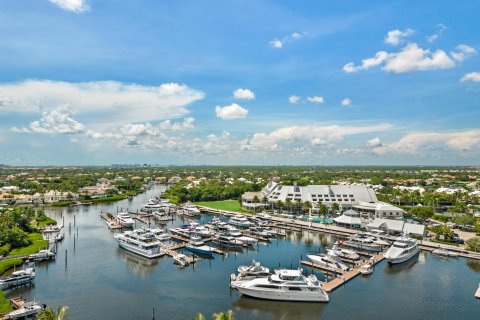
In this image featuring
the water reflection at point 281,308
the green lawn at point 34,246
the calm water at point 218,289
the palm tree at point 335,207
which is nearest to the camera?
the water reflection at point 281,308

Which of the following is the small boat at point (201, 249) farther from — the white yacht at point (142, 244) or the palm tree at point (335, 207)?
the palm tree at point (335, 207)

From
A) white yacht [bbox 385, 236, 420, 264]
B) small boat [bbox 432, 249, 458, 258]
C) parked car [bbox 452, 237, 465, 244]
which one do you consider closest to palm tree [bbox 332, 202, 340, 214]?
parked car [bbox 452, 237, 465, 244]

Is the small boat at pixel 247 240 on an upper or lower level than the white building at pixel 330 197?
lower

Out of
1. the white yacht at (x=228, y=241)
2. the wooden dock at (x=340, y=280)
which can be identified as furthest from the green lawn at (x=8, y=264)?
the wooden dock at (x=340, y=280)

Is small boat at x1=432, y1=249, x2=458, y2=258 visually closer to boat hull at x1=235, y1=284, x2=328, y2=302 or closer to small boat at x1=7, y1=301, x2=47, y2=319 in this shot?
boat hull at x1=235, y1=284, x2=328, y2=302

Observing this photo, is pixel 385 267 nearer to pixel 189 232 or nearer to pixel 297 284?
pixel 297 284

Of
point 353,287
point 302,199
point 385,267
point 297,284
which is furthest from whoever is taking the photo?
point 302,199

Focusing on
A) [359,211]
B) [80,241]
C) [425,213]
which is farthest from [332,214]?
[80,241]
